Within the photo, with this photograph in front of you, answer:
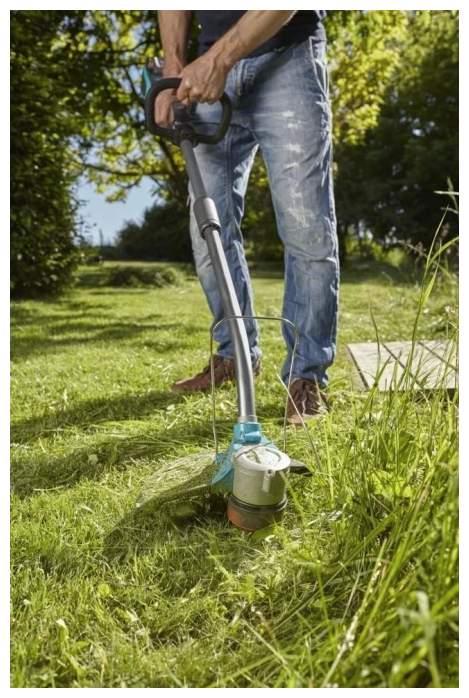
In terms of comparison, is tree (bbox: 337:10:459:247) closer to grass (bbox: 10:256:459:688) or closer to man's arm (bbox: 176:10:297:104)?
man's arm (bbox: 176:10:297:104)

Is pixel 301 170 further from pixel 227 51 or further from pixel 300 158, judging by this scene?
pixel 227 51

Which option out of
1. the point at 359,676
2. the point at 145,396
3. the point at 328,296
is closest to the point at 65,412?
the point at 145,396

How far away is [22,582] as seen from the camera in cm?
114

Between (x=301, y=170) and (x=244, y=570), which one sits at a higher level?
(x=301, y=170)

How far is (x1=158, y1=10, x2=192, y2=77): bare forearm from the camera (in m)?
2.47

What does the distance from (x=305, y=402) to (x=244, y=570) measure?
3.26 ft

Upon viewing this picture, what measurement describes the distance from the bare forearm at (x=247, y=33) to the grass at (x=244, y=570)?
102cm

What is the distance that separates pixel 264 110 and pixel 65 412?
1459 mm

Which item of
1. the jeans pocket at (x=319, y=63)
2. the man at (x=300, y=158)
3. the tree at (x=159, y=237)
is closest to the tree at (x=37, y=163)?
the man at (x=300, y=158)

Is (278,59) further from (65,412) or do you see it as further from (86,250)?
(86,250)

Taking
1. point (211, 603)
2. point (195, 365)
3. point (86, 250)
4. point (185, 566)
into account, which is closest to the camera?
point (211, 603)

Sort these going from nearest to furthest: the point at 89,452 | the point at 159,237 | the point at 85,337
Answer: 1. the point at 89,452
2. the point at 85,337
3. the point at 159,237

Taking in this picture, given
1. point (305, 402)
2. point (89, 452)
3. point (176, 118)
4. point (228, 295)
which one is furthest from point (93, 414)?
point (176, 118)

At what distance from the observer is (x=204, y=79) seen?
1.86 meters
